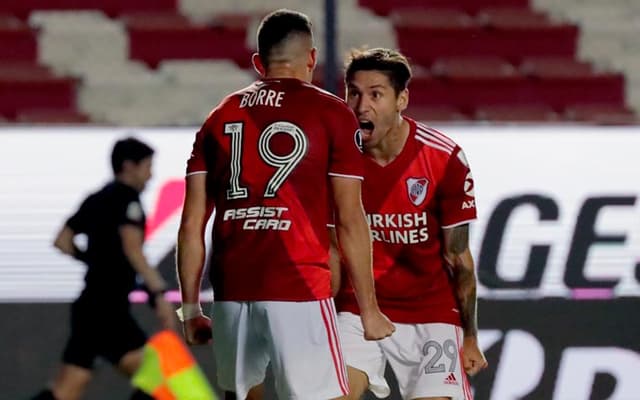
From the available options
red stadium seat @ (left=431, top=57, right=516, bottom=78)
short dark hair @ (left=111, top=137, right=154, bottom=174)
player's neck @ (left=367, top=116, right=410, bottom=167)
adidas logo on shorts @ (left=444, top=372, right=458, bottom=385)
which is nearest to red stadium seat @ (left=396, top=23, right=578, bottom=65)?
red stadium seat @ (left=431, top=57, right=516, bottom=78)

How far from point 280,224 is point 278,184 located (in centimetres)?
12

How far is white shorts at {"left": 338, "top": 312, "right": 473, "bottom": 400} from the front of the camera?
4.97m

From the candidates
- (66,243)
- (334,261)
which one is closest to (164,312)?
(66,243)

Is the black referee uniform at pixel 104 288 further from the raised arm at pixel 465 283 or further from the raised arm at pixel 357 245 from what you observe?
the raised arm at pixel 357 245

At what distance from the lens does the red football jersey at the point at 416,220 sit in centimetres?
495

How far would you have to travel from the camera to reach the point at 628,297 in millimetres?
7246

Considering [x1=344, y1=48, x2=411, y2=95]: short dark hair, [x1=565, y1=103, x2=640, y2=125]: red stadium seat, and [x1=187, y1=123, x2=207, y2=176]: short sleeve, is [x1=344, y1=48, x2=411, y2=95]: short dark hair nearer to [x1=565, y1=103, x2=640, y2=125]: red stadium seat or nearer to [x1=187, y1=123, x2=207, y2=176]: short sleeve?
[x1=187, y1=123, x2=207, y2=176]: short sleeve

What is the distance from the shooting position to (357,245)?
14.1 feet

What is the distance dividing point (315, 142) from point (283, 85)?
22cm

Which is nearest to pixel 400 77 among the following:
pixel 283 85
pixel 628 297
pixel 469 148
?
pixel 283 85

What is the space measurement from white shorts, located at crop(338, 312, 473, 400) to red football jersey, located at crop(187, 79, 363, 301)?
70cm

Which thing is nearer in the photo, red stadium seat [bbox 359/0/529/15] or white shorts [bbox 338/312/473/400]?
white shorts [bbox 338/312/473/400]

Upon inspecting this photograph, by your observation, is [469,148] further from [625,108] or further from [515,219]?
[625,108]

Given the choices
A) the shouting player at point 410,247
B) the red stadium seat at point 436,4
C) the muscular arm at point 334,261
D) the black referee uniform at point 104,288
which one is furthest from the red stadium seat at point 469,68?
the muscular arm at point 334,261
